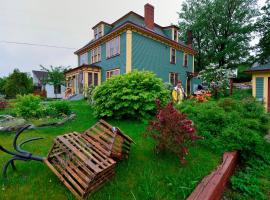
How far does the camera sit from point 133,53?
1568cm

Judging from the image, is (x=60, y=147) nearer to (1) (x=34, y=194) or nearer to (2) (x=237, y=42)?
(1) (x=34, y=194)

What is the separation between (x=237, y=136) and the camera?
4.54 metres

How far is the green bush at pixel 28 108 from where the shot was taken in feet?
22.9

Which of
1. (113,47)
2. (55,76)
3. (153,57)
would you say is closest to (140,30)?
(153,57)

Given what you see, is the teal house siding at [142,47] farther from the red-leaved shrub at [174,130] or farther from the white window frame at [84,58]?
the red-leaved shrub at [174,130]

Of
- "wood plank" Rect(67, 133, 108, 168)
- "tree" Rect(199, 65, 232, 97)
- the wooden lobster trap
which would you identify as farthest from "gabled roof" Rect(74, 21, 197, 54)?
"wood plank" Rect(67, 133, 108, 168)

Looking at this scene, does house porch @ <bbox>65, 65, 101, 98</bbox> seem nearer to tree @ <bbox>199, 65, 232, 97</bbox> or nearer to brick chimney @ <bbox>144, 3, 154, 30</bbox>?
brick chimney @ <bbox>144, 3, 154, 30</bbox>

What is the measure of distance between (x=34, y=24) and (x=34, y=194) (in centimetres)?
1876

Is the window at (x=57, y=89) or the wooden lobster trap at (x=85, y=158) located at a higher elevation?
the window at (x=57, y=89)

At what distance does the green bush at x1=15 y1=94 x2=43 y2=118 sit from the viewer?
6965mm

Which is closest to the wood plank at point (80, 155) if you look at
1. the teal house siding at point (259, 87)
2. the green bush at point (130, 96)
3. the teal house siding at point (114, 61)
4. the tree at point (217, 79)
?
the green bush at point (130, 96)

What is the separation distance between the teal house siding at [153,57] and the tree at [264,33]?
13.9m

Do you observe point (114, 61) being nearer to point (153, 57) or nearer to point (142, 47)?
point (142, 47)

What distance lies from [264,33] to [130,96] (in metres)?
28.8
